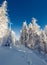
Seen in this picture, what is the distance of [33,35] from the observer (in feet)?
179

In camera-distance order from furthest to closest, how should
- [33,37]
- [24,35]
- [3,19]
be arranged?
[24,35]
[33,37]
[3,19]

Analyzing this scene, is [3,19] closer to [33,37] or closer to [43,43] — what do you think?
[33,37]

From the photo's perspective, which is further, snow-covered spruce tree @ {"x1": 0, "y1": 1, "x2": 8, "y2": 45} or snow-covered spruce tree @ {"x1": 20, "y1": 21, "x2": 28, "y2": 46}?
snow-covered spruce tree @ {"x1": 20, "y1": 21, "x2": 28, "y2": 46}

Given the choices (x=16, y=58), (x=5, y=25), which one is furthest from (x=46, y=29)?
(x=16, y=58)

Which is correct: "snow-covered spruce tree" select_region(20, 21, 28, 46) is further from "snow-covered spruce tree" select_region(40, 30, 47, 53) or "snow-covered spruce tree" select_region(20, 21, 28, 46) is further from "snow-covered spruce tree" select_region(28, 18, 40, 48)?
"snow-covered spruce tree" select_region(40, 30, 47, 53)

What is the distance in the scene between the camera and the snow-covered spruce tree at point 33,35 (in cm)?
5308

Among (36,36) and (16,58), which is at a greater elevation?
(36,36)

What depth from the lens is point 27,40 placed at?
5516 cm

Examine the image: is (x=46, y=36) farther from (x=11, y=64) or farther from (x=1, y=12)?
(x=11, y=64)

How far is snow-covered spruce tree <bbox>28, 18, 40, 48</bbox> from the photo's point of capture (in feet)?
174

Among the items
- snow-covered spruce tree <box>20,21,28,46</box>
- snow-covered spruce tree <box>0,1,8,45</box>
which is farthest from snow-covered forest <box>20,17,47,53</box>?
snow-covered spruce tree <box>0,1,8,45</box>

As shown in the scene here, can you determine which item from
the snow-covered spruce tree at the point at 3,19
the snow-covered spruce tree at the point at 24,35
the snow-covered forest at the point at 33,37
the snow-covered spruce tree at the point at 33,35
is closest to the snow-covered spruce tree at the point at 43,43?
the snow-covered forest at the point at 33,37

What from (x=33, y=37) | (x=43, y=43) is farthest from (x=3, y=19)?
(x=43, y=43)

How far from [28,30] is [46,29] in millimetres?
10703
